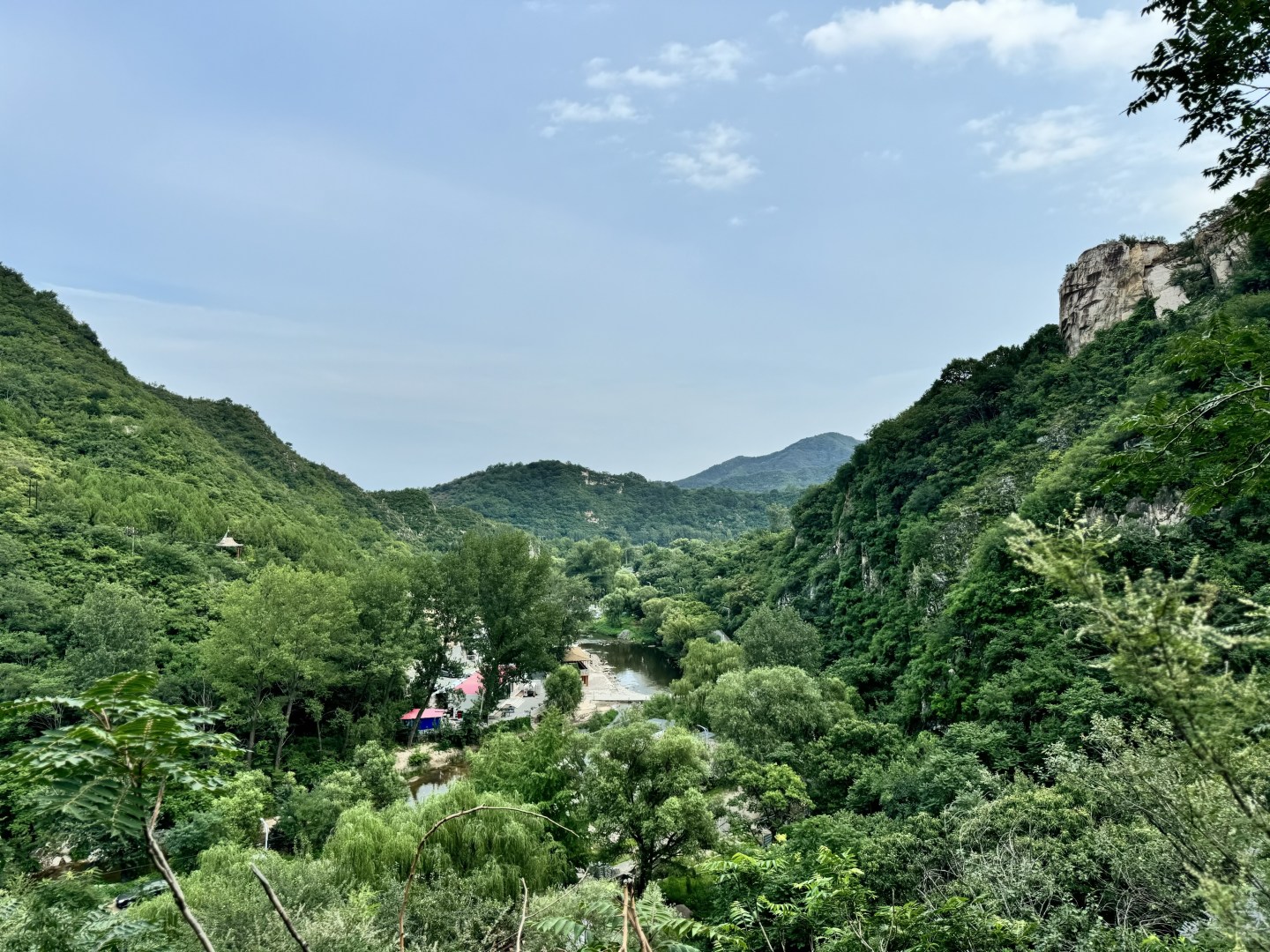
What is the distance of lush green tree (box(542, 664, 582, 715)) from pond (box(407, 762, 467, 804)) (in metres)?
6.20

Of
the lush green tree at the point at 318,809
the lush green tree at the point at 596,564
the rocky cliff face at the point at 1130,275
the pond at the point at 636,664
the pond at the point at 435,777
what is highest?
the rocky cliff face at the point at 1130,275

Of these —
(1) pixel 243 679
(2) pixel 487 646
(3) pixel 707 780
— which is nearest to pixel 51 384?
(1) pixel 243 679

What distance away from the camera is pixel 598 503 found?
15900 cm

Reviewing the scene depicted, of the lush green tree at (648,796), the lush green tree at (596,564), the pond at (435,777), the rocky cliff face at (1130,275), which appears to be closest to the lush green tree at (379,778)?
the pond at (435,777)

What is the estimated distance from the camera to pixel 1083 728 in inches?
544

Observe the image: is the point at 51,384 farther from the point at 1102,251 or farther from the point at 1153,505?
the point at 1102,251

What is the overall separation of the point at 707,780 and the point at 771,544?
4470cm

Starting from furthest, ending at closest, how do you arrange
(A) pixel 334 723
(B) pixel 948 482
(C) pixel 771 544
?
(C) pixel 771 544
(B) pixel 948 482
(A) pixel 334 723

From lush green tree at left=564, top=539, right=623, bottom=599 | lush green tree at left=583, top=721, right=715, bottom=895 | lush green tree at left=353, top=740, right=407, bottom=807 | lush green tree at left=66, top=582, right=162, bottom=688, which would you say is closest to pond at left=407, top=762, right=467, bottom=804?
lush green tree at left=353, top=740, right=407, bottom=807

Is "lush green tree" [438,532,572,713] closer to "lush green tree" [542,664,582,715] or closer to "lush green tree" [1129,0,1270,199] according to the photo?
"lush green tree" [542,664,582,715]

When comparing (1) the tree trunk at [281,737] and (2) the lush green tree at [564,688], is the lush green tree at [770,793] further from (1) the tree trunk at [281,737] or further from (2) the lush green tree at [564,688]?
(1) the tree trunk at [281,737]

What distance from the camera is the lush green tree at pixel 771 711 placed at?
19375mm

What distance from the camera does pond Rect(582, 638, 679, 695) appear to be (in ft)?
139

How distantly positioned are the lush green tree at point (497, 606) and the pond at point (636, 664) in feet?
37.4
